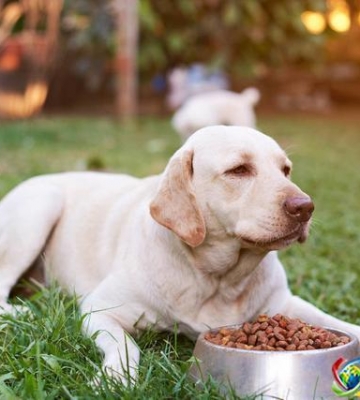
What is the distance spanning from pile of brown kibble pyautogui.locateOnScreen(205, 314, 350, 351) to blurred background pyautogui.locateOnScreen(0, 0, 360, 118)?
10.7 meters

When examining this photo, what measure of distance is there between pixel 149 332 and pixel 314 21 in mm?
16893

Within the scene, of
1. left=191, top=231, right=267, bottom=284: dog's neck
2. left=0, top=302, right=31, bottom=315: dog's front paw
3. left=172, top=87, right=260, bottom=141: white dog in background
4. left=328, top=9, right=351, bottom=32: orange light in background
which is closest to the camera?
left=191, top=231, right=267, bottom=284: dog's neck

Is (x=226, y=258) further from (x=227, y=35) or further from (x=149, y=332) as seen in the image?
(x=227, y=35)

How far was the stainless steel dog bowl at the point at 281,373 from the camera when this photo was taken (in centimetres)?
245

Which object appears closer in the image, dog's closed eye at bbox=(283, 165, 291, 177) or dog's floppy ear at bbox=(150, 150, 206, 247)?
dog's floppy ear at bbox=(150, 150, 206, 247)

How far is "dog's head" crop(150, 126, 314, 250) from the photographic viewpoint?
9.29 feet

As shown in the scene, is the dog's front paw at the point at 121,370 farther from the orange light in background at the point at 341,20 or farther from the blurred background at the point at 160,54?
the orange light in background at the point at 341,20

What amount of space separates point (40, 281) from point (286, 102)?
15539mm

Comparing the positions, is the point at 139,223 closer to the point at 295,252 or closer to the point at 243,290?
the point at 243,290

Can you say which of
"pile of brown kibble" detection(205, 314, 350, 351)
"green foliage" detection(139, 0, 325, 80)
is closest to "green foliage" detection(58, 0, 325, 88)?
"green foliage" detection(139, 0, 325, 80)

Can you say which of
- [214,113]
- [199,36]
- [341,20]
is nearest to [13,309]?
[214,113]

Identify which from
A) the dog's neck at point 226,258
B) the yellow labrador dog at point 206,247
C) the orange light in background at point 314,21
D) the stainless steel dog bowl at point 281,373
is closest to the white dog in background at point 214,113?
the yellow labrador dog at point 206,247

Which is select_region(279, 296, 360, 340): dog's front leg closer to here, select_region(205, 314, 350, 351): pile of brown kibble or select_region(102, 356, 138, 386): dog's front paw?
select_region(205, 314, 350, 351): pile of brown kibble

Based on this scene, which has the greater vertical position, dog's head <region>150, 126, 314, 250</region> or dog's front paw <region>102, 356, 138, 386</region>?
dog's head <region>150, 126, 314, 250</region>
